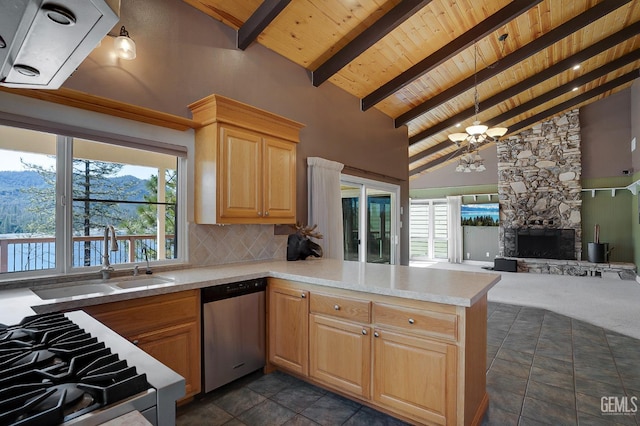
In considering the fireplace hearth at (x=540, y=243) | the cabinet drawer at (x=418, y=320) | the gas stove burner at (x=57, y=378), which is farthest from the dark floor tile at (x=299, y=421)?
the fireplace hearth at (x=540, y=243)

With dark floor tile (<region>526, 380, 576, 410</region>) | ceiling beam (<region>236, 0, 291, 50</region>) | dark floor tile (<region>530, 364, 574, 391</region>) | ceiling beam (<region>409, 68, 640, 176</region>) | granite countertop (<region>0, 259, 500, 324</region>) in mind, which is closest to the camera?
granite countertop (<region>0, 259, 500, 324</region>)

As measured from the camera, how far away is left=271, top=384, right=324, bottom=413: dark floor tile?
2.31 metres

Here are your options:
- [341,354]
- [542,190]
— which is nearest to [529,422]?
[341,354]

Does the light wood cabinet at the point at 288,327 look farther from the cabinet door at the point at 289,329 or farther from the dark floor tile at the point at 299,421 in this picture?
the dark floor tile at the point at 299,421

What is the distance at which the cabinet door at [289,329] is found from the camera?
97.5 inches

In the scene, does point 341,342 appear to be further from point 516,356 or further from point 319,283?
point 516,356

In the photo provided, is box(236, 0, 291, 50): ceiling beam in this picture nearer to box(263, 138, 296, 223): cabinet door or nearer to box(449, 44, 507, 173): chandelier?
box(263, 138, 296, 223): cabinet door

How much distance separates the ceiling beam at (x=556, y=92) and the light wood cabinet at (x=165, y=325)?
683cm

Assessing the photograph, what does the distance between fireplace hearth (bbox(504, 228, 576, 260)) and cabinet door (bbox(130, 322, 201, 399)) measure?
8704mm

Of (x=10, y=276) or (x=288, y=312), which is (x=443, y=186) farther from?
(x=10, y=276)

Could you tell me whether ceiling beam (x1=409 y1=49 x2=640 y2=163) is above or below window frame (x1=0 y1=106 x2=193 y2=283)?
above

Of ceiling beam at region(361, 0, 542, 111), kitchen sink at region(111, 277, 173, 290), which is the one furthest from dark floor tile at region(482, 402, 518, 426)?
ceiling beam at region(361, 0, 542, 111)

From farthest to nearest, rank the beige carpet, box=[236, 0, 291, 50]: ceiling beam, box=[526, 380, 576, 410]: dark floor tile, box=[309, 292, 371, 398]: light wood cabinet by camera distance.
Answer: the beige carpet → box=[236, 0, 291, 50]: ceiling beam → box=[526, 380, 576, 410]: dark floor tile → box=[309, 292, 371, 398]: light wood cabinet

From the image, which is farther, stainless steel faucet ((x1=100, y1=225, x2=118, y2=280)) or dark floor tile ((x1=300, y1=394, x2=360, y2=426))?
stainless steel faucet ((x1=100, y1=225, x2=118, y2=280))
